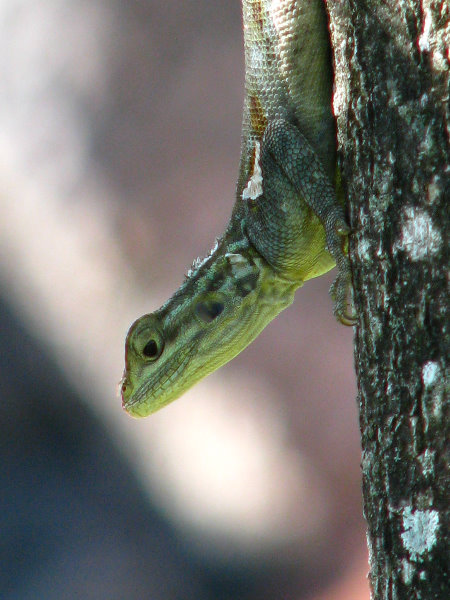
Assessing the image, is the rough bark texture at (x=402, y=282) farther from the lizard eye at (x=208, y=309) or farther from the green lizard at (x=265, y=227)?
the lizard eye at (x=208, y=309)

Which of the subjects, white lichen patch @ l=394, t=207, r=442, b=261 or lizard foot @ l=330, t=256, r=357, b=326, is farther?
lizard foot @ l=330, t=256, r=357, b=326

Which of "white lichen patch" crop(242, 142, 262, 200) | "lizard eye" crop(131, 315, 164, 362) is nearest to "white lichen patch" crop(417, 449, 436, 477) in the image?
"white lichen patch" crop(242, 142, 262, 200)

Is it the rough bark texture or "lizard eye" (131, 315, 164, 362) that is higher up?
"lizard eye" (131, 315, 164, 362)

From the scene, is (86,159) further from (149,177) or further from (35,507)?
(35,507)

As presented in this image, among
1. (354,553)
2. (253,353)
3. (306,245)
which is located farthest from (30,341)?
(306,245)

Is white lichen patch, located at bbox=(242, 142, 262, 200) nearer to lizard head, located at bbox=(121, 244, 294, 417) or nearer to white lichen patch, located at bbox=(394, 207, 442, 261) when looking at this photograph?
lizard head, located at bbox=(121, 244, 294, 417)

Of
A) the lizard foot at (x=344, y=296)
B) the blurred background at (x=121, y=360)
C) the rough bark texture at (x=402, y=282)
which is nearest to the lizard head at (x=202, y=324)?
the lizard foot at (x=344, y=296)
